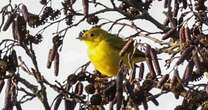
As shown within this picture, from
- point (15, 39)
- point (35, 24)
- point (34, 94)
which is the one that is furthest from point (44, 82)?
point (35, 24)

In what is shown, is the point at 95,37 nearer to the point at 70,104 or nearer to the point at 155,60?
the point at 70,104

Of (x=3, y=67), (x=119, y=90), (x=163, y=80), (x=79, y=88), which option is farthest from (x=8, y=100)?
(x=163, y=80)

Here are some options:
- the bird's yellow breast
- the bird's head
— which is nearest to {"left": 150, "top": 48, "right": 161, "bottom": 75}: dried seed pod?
the bird's yellow breast

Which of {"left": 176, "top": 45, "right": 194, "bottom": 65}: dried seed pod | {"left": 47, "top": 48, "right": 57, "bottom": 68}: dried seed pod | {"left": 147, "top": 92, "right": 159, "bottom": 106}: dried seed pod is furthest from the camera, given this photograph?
{"left": 47, "top": 48, "right": 57, "bottom": 68}: dried seed pod

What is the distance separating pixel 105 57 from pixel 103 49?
204 millimetres

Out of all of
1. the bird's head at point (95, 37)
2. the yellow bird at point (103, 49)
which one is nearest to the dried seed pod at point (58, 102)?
the yellow bird at point (103, 49)

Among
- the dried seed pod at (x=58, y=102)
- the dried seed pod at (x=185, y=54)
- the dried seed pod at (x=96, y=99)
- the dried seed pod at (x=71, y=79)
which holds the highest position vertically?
the dried seed pod at (x=185, y=54)

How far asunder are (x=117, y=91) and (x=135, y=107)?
169 mm

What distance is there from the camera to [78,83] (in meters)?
2.92

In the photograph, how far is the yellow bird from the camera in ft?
14.2

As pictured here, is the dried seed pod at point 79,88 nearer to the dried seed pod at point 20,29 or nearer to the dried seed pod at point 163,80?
the dried seed pod at point 20,29

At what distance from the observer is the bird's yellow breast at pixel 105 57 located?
4352 mm

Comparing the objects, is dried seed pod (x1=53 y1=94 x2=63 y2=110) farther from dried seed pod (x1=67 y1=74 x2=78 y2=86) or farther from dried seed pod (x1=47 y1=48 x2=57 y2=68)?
dried seed pod (x1=47 y1=48 x2=57 y2=68)

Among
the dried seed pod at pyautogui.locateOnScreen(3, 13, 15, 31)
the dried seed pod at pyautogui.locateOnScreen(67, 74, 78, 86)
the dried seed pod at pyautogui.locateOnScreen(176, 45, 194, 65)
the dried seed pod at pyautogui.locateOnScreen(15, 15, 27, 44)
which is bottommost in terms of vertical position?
the dried seed pod at pyautogui.locateOnScreen(67, 74, 78, 86)
